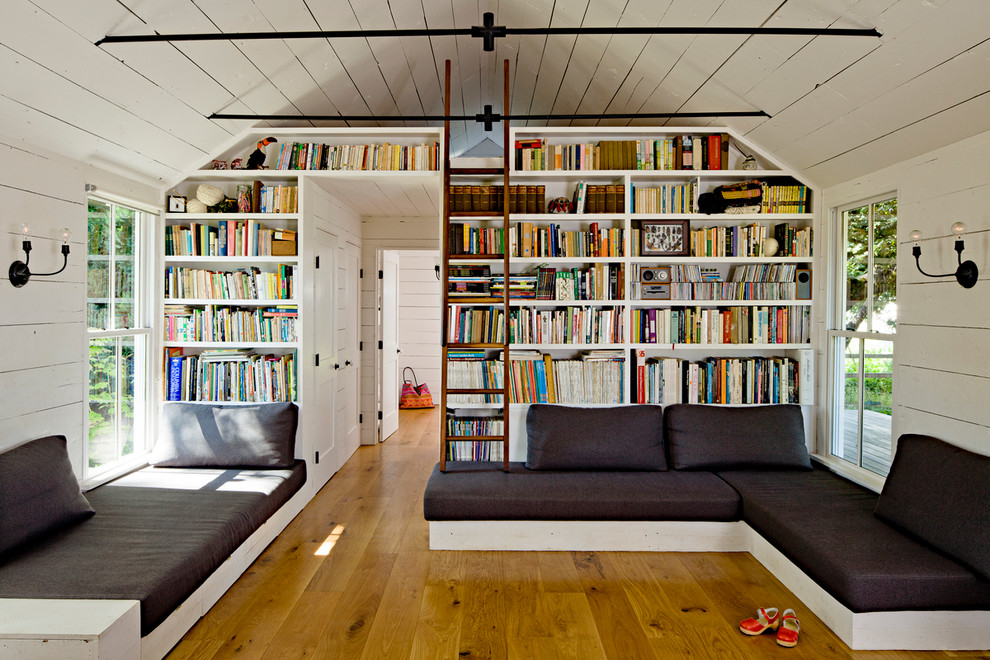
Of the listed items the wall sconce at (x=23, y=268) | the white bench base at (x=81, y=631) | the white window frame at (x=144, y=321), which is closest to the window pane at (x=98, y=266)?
the white window frame at (x=144, y=321)

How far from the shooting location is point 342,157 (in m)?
4.30

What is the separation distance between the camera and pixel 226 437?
4.02 meters

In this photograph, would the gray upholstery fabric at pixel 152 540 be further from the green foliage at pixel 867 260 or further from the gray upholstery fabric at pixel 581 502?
the green foliage at pixel 867 260

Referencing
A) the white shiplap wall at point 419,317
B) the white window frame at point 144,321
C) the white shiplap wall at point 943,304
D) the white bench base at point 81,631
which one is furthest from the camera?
the white shiplap wall at point 419,317

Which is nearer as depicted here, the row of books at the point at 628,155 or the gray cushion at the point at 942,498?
the gray cushion at the point at 942,498

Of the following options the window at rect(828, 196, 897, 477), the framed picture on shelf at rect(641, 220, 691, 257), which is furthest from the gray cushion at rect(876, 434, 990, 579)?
the framed picture on shelf at rect(641, 220, 691, 257)

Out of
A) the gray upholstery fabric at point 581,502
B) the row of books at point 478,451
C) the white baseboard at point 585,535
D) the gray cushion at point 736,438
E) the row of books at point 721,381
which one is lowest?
the white baseboard at point 585,535

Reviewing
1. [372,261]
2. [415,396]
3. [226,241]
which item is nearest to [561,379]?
[226,241]

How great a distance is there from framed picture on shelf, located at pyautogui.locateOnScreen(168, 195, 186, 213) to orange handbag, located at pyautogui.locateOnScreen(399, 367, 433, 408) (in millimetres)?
4698

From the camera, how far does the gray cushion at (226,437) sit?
157 inches

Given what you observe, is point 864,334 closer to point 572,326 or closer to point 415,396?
point 572,326

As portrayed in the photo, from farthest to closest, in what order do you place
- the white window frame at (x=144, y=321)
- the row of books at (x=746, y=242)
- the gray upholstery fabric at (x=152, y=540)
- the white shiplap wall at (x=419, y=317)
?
the white shiplap wall at (x=419, y=317) → the row of books at (x=746, y=242) → the white window frame at (x=144, y=321) → the gray upholstery fabric at (x=152, y=540)

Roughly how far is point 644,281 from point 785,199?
1142 mm

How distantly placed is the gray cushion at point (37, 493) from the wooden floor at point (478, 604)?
84 cm
